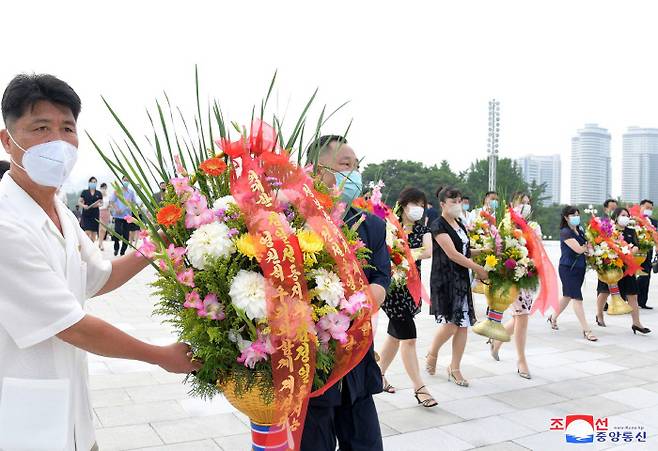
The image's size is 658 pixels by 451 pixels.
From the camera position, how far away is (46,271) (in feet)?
5.67

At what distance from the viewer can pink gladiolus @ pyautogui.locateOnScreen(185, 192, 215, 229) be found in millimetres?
1946

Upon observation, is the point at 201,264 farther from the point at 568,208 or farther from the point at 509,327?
the point at 568,208

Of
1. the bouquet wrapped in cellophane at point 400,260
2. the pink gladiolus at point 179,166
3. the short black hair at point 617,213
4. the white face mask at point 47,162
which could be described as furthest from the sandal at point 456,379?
the short black hair at point 617,213

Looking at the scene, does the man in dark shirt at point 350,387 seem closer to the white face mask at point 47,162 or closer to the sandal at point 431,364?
the white face mask at point 47,162

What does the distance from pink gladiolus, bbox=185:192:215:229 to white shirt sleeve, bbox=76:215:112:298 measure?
0.50 meters

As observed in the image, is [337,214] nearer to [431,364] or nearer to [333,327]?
[333,327]

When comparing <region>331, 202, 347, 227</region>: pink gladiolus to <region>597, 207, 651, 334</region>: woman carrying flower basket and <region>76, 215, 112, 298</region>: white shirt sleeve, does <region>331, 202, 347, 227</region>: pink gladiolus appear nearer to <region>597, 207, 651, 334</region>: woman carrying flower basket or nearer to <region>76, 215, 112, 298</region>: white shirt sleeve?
<region>76, 215, 112, 298</region>: white shirt sleeve

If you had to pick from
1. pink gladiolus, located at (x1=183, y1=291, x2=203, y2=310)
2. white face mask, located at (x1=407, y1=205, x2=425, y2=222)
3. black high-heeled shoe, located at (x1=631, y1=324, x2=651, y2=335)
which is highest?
white face mask, located at (x1=407, y1=205, x2=425, y2=222)

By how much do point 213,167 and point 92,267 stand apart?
65 cm

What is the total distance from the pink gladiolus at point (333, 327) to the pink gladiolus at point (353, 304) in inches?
1.0

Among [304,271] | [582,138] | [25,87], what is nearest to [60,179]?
[25,87]

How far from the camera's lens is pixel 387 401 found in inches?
187

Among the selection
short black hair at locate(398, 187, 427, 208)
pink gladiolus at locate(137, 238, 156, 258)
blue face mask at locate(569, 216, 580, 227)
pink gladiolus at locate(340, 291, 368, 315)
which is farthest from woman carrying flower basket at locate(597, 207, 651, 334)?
pink gladiolus at locate(137, 238, 156, 258)

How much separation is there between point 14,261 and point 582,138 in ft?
225
